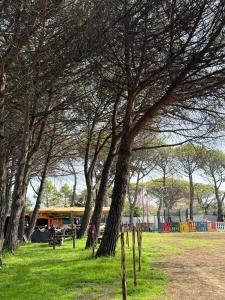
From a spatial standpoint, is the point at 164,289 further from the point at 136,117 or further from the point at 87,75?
the point at 136,117

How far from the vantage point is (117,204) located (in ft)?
36.0

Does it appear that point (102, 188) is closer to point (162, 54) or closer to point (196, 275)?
point (162, 54)

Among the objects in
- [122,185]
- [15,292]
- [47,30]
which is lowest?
[15,292]

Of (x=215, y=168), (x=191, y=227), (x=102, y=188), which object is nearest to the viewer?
(x=102, y=188)

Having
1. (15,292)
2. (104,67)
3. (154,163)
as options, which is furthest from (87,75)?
(154,163)

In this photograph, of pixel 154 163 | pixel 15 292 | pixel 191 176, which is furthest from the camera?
pixel 191 176

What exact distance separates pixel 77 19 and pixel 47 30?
608 mm

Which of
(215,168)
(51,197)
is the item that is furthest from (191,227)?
(51,197)

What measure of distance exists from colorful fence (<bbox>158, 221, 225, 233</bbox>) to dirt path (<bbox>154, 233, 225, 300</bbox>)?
19.4m

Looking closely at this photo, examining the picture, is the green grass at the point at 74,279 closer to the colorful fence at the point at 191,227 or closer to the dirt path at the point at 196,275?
the dirt path at the point at 196,275

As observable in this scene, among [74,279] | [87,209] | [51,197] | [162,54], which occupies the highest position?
[51,197]

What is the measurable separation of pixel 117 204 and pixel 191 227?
2137cm

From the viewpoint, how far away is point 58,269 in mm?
9188

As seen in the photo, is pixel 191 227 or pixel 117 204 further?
pixel 191 227
